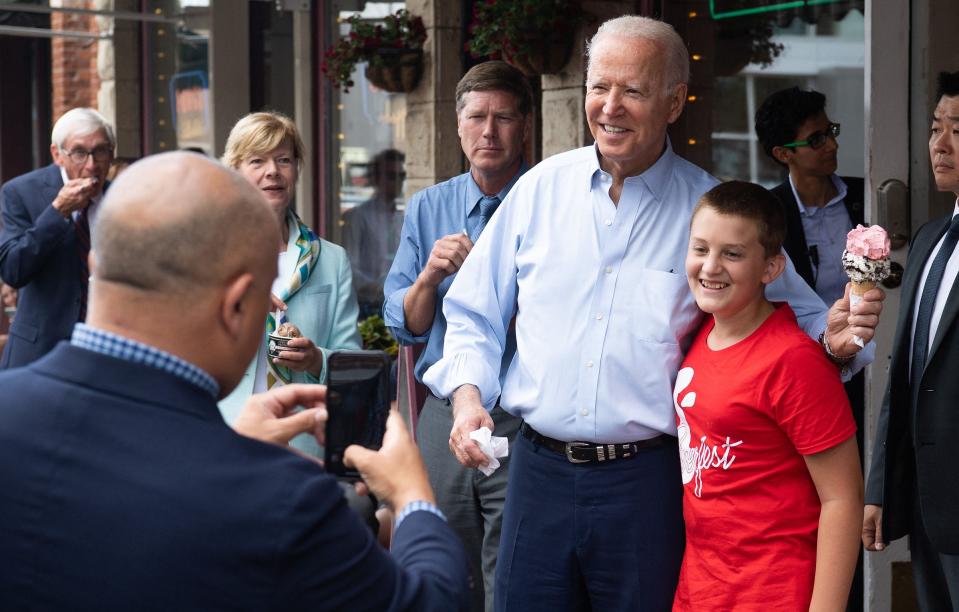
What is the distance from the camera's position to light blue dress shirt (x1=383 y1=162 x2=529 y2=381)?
4.05 meters

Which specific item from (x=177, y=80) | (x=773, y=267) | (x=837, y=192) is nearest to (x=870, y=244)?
(x=773, y=267)

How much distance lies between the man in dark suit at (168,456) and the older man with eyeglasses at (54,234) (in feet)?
13.9

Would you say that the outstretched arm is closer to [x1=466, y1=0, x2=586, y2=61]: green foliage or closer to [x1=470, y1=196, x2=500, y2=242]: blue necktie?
[x1=470, y1=196, x2=500, y2=242]: blue necktie

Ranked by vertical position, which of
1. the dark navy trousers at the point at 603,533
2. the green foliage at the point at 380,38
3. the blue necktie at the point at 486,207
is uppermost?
the green foliage at the point at 380,38

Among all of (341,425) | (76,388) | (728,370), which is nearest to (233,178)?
(76,388)

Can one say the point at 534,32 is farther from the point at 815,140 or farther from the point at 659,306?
the point at 659,306

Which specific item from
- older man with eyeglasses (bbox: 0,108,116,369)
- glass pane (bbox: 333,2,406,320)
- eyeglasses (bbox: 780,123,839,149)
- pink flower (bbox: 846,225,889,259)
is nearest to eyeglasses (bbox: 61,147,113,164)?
older man with eyeglasses (bbox: 0,108,116,369)

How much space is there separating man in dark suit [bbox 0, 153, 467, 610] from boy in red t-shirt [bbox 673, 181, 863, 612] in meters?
1.26

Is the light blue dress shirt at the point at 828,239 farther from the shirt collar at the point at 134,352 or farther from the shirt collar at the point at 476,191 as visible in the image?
the shirt collar at the point at 134,352

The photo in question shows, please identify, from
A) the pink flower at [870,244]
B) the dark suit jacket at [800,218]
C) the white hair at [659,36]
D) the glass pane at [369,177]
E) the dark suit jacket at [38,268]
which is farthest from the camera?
the glass pane at [369,177]

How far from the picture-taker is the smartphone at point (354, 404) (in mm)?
1955

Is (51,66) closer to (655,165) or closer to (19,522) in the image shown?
(655,165)

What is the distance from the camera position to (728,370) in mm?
2857

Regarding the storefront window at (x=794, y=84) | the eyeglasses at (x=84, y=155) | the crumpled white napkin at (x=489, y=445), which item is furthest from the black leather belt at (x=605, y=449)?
the eyeglasses at (x=84, y=155)
